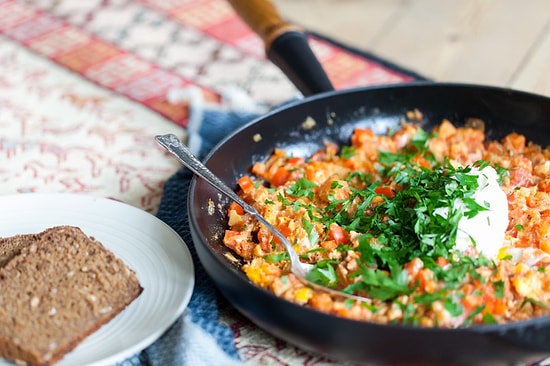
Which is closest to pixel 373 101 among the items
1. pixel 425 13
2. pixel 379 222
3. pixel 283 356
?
pixel 379 222

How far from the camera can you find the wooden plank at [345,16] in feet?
15.8

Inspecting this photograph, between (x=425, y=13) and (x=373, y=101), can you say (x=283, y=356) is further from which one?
(x=425, y=13)

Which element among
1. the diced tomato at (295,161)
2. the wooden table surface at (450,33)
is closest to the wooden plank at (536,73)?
the wooden table surface at (450,33)

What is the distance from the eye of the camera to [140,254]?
2.51m

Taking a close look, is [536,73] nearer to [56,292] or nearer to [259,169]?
[259,169]

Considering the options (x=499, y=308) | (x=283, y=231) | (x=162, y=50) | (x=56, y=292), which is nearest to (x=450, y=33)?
(x=162, y=50)

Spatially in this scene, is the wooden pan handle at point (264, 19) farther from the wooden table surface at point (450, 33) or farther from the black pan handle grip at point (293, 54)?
the wooden table surface at point (450, 33)

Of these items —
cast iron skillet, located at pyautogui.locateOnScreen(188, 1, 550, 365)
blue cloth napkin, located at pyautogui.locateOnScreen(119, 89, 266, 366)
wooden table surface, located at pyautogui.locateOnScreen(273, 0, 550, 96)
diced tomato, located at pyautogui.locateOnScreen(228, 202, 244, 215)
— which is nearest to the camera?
cast iron skillet, located at pyautogui.locateOnScreen(188, 1, 550, 365)

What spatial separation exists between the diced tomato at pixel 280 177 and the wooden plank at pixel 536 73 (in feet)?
5.76

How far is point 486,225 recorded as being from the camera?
235 centimetres

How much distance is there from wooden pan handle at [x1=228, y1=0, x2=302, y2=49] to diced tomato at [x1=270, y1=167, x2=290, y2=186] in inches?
23.8

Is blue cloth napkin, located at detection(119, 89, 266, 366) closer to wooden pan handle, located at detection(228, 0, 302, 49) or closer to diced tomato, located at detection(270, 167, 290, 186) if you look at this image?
diced tomato, located at detection(270, 167, 290, 186)

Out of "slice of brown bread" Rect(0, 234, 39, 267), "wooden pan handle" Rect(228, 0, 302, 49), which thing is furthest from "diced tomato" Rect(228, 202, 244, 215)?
"wooden pan handle" Rect(228, 0, 302, 49)

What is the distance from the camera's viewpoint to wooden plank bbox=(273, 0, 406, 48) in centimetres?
483
